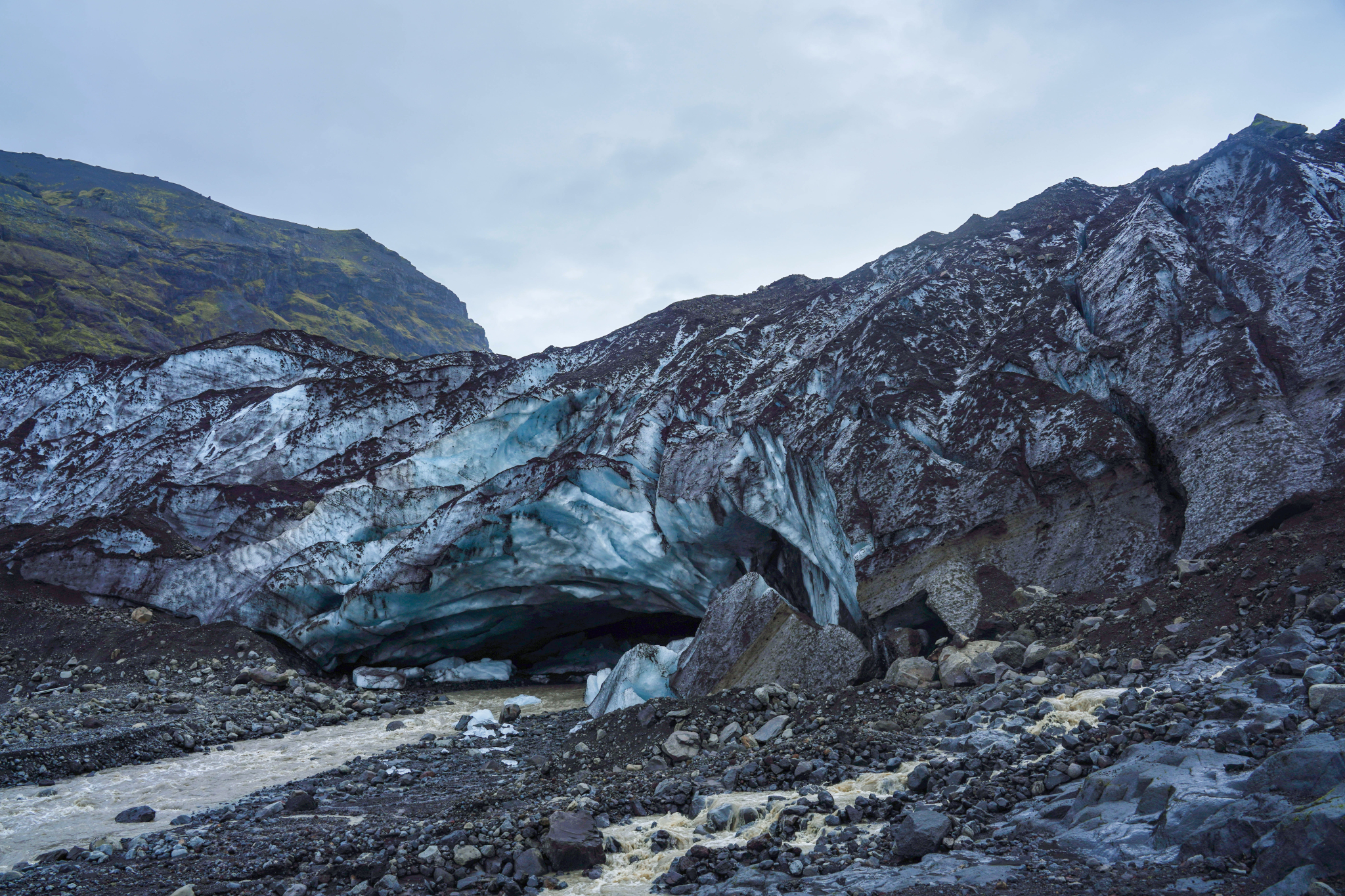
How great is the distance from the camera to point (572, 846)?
17.3ft

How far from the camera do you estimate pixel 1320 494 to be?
853 cm

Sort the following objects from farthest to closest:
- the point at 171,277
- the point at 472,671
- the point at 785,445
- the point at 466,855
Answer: the point at 171,277 < the point at 472,671 < the point at 785,445 < the point at 466,855

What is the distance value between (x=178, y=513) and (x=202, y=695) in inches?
369

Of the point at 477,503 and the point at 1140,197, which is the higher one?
the point at 1140,197

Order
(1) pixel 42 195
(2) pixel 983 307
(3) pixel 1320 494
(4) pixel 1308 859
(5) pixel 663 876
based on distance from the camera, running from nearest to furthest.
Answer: (4) pixel 1308 859 → (5) pixel 663 876 → (3) pixel 1320 494 → (2) pixel 983 307 → (1) pixel 42 195

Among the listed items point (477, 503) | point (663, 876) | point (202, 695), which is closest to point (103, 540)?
point (202, 695)

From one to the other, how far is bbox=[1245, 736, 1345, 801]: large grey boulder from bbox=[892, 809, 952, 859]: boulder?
5.51ft

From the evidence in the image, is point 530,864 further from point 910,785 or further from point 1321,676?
point 1321,676

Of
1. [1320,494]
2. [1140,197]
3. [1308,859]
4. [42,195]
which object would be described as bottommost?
[1308,859]

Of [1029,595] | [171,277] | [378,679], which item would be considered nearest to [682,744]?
[1029,595]

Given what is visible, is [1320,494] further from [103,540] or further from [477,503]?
[103,540]

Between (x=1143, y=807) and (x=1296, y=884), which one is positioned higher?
(x=1296, y=884)

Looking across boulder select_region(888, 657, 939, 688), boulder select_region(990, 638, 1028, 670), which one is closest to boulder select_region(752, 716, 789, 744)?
boulder select_region(888, 657, 939, 688)

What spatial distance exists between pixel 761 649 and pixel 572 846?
19.5 feet
